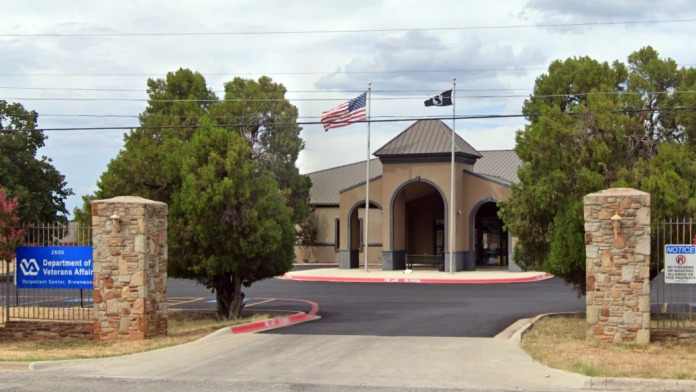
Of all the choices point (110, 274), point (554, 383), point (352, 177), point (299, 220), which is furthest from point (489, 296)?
point (352, 177)

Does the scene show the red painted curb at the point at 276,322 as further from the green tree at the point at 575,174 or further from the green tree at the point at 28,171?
the green tree at the point at 28,171

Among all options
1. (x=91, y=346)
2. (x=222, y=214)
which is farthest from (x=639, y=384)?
(x=222, y=214)

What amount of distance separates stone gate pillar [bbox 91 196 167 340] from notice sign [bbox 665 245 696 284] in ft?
33.3

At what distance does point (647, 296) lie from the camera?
1605 centimetres

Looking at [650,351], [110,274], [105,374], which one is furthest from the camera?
[110,274]

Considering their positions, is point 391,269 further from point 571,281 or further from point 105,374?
point 105,374

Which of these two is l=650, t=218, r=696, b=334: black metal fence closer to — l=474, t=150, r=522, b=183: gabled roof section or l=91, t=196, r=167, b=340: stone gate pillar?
l=91, t=196, r=167, b=340: stone gate pillar

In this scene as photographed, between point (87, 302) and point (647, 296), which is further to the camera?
point (87, 302)

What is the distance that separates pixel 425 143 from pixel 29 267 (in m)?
25.9

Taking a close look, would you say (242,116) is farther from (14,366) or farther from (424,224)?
(14,366)

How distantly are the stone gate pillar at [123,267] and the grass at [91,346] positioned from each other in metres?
0.38

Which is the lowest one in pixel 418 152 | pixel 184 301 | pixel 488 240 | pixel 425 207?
pixel 184 301

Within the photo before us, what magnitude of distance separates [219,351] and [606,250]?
7.35 meters

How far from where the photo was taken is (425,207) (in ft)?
156
